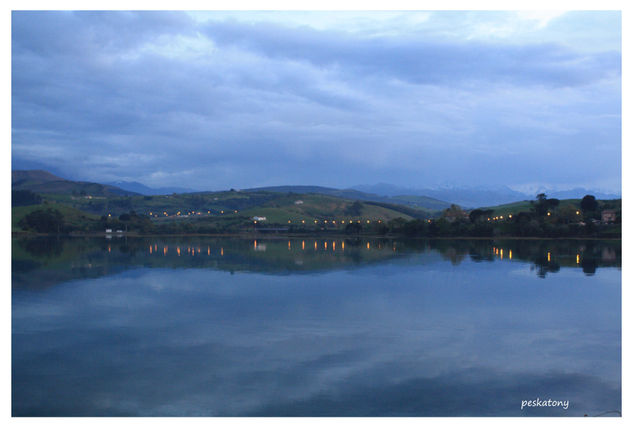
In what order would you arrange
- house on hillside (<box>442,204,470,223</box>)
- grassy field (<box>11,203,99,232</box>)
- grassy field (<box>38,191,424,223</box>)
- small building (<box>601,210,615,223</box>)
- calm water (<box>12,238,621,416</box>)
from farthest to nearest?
grassy field (<box>38,191,424,223</box>)
house on hillside (<box>442,204,470,223</box>)
grassy field (<box>11,203,99,232</box>)
small building (<box>601,210,615,223</box>)
calm water (<box>12,238,621,416</box>)

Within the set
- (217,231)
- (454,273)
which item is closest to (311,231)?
(217,231)

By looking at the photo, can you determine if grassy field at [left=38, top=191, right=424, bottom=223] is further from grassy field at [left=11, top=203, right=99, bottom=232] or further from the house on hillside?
the house on hillside

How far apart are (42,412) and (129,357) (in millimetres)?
3168

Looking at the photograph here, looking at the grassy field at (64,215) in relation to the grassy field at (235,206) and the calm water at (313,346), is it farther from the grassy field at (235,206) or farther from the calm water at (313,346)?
the calm water at (313,346)

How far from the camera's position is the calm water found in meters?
9.91

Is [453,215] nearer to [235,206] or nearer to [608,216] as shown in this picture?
[608,216]

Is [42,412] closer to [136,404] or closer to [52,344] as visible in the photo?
[136,404]

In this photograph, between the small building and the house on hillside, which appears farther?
the house on hillside

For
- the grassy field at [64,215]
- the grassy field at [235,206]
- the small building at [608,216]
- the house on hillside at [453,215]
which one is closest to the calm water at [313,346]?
the small building at [608,216]

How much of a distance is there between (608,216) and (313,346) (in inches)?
2836

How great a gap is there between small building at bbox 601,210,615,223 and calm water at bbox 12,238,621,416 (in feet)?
163

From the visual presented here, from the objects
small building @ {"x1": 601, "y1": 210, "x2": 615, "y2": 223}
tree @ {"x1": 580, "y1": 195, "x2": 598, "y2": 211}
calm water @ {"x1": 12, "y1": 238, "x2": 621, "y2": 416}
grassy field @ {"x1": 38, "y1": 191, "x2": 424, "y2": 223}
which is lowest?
calm water @ {"x1": 12, "y1": 238, "x2": 621, "y2": 416}

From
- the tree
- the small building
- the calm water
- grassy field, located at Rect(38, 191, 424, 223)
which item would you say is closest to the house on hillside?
the tree

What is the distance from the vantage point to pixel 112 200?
147m
